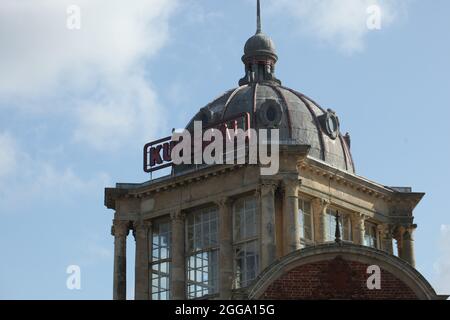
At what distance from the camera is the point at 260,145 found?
75.6 meters

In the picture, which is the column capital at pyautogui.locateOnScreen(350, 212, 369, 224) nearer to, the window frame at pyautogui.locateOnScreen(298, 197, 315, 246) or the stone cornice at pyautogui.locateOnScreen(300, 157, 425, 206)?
the stone cornice at pyautogui.locateOnScreen(300, 157, 425, 206)

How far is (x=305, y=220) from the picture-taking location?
7725 centimetres

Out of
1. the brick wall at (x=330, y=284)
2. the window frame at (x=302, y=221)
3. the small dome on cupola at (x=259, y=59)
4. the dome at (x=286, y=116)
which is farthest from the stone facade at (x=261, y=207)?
the brick wall at (x=330, y=284)

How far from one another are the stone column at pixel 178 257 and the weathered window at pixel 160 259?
1.00 metres

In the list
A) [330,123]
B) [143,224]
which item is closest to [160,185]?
[143,224]

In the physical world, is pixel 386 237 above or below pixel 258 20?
below

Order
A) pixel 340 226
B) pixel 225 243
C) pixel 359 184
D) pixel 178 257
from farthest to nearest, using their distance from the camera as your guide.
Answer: pixel 359 184 < pixel 340 226 < pixel 178 257 < pixel 225 243

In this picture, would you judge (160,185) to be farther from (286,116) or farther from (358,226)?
(358,226)

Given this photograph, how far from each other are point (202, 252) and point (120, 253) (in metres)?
→ 5.27

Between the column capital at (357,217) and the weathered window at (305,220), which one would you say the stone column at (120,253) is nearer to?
the weathered window at (305,220)

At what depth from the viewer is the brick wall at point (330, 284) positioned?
53.8 m

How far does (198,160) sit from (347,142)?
952 cm
